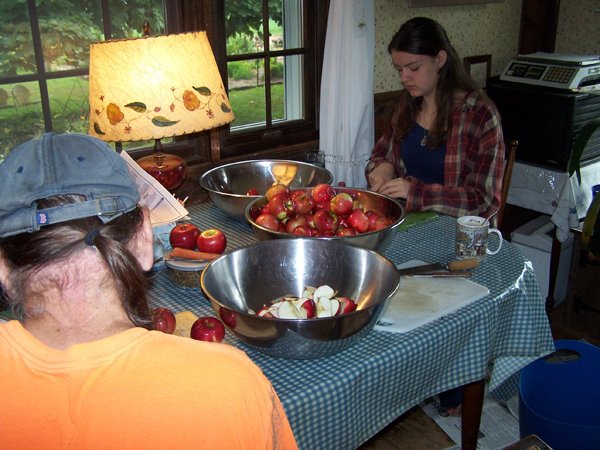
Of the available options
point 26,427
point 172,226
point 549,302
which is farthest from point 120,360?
point 549,302

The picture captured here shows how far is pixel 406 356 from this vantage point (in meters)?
1.23

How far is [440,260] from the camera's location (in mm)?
1618

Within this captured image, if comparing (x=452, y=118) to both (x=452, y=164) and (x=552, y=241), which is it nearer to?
(x=452, y=164)

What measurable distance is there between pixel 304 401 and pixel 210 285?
0.35 m

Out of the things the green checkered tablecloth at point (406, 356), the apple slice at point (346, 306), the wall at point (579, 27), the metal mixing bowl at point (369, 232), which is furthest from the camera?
the wall at point (579, 27)

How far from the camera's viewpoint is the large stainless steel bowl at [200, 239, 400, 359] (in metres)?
1.18

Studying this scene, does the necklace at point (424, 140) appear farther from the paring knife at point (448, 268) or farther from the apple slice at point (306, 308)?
the apple slice at point (306, 308)

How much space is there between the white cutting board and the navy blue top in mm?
845

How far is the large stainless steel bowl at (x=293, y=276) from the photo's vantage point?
1.18 m

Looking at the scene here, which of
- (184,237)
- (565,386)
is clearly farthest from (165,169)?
(565,386)

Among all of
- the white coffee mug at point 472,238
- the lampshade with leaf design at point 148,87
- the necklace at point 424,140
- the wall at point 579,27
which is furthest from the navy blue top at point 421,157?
the wall at point 579,27

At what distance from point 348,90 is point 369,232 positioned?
1.30 metres

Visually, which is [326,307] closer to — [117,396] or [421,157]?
[117,396]

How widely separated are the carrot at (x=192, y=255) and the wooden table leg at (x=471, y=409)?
70 centimetres
